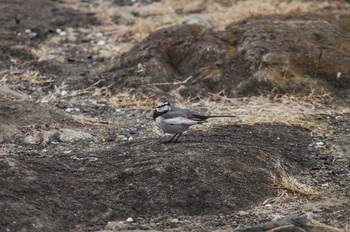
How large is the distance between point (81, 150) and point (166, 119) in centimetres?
109

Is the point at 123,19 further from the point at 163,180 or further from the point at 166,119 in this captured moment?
the point at 163,180

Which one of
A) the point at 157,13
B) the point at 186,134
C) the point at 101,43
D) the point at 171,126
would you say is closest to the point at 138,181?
the point at 171,126

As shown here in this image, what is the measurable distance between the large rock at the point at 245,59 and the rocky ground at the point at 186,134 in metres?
0.02

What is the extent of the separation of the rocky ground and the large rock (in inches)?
0.9

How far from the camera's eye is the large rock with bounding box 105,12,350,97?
10883 mm

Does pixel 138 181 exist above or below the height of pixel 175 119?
below

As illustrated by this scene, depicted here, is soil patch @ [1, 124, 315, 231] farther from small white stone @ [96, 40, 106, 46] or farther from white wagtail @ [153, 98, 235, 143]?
small white stone @ [96, 40, 106, 46]

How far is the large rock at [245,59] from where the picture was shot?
35.7 ft

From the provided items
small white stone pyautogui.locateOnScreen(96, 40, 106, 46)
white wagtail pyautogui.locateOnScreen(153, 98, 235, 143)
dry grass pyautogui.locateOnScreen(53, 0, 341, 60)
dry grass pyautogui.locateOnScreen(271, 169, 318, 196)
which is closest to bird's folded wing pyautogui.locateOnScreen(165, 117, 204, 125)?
white wagtail pyautogui.locateOnScreen(153, 98, 235, 143)

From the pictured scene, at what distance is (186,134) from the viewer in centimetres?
897

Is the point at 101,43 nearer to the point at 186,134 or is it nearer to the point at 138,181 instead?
the point at 186,134

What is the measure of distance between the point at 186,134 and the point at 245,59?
263 cm

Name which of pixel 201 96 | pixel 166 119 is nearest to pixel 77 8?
pixel 201 96

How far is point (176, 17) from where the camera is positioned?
A: 16438 millimetres
